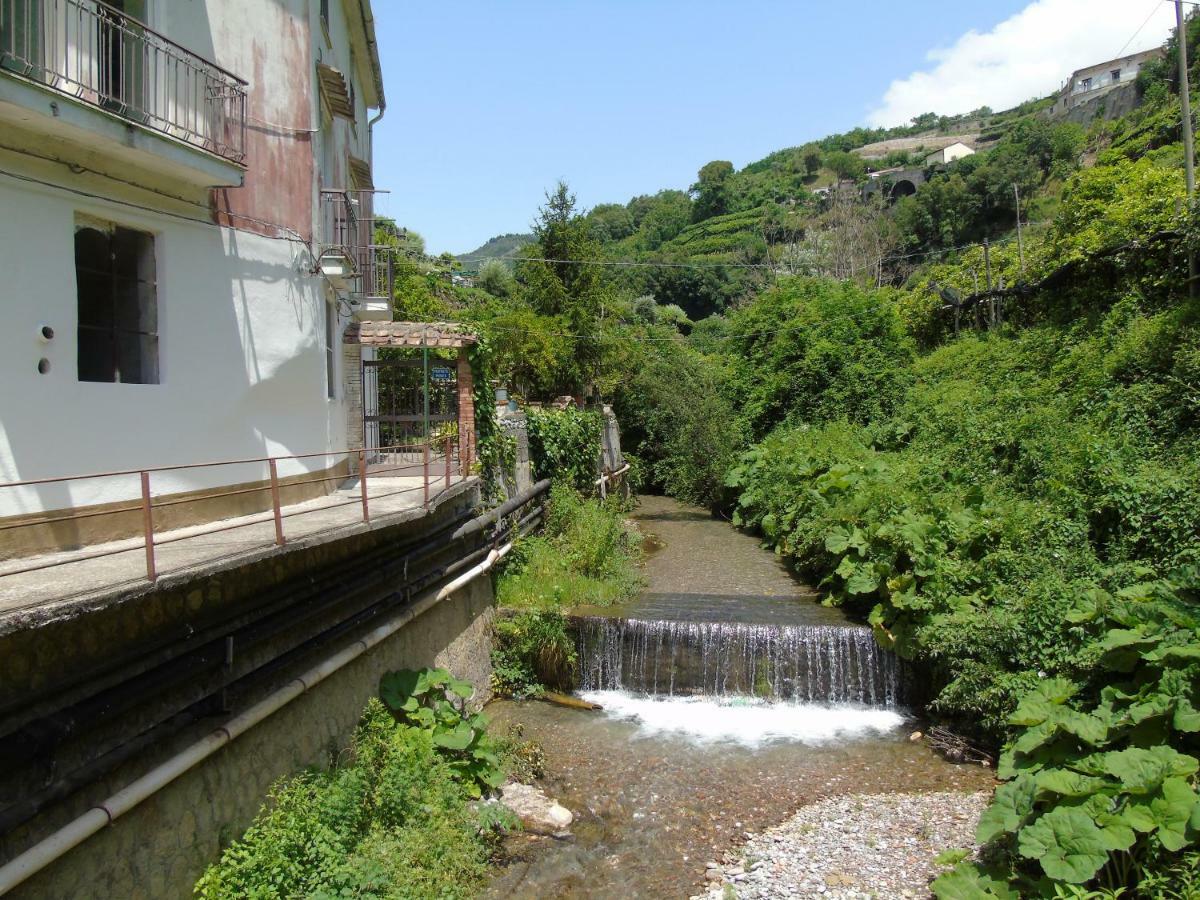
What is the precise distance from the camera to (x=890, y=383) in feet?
71.5

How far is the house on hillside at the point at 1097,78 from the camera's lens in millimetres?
70750

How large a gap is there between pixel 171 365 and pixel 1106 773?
949 cm

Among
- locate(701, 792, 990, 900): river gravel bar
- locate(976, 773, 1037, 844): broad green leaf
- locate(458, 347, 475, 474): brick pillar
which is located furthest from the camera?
locate(458, 347, 475, 474): brick pillar

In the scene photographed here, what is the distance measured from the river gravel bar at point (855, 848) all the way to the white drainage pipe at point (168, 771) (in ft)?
13.5

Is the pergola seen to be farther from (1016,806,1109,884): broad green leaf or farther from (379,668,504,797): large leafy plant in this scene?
(1016,806,1109,884): broad green leaf

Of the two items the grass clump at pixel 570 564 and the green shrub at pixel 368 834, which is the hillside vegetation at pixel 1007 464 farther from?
the green shrub at pixel 368 834

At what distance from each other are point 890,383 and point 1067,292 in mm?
4913

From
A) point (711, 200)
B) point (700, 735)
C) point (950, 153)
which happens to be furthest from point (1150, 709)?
point (950, 153)

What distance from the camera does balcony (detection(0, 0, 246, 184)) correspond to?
6.12m

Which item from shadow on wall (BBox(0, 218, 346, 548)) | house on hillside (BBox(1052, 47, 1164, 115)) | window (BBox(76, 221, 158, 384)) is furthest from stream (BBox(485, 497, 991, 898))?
house on hillside (BBox(1052, 47, 1164, 115))

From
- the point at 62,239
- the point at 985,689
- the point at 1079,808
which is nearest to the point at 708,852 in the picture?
the point at 1079,808

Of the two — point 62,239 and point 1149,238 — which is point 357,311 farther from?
point 1149,238

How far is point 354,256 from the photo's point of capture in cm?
1199

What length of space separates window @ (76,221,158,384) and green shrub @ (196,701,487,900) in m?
4.23
